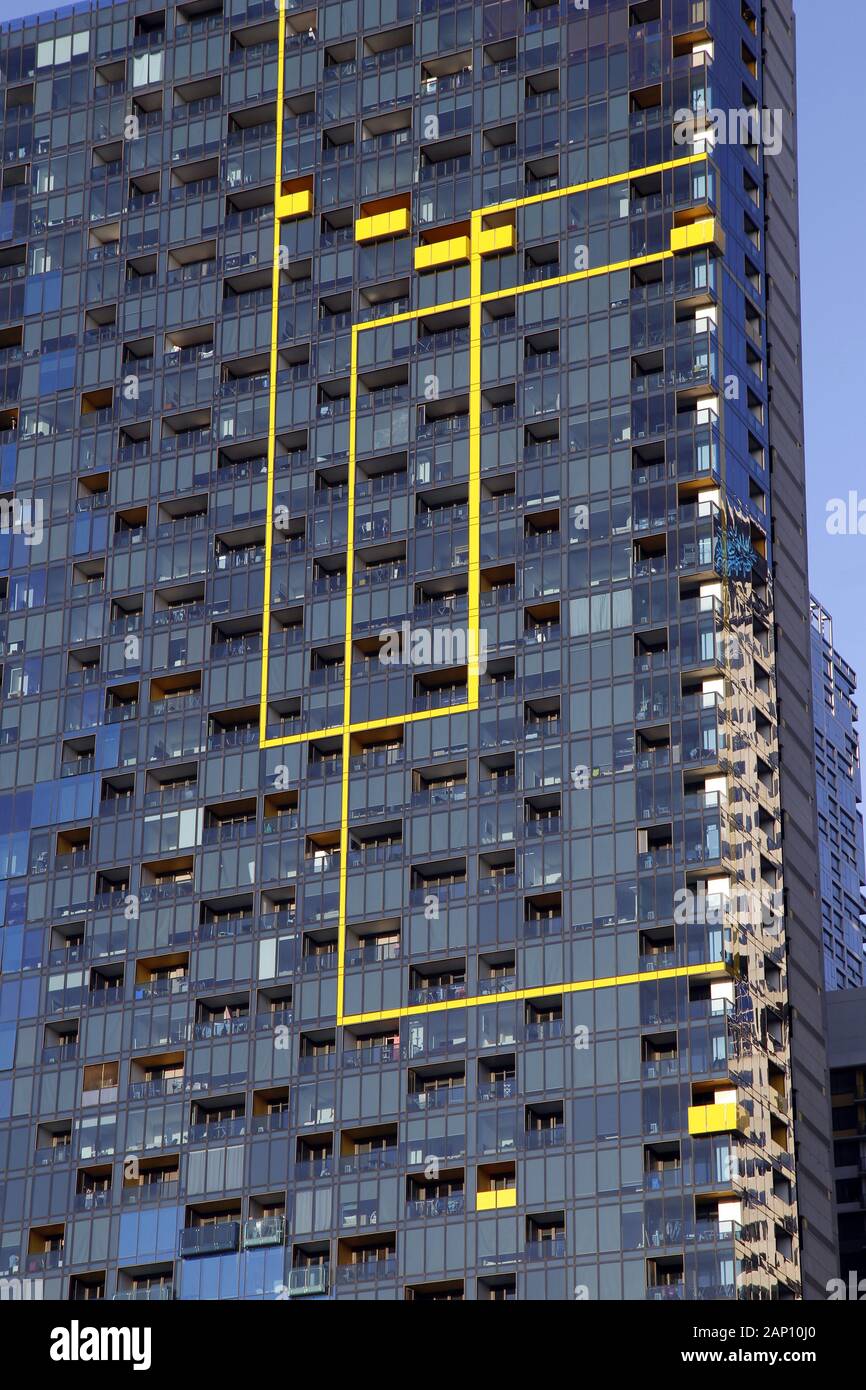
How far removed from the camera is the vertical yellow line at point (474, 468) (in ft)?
433

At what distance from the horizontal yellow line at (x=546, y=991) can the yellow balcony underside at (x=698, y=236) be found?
4039 centimetres

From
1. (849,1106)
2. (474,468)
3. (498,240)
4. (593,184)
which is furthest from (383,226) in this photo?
(849,1106)

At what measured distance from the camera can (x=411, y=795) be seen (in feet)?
429

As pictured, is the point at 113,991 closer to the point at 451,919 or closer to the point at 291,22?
the point at 451,919

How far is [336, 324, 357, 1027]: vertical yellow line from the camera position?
423 ft

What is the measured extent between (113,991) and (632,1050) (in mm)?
30571

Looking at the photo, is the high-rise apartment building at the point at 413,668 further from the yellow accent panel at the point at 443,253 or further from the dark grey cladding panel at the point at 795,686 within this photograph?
the dark grey cladding panel at the point at 795,686

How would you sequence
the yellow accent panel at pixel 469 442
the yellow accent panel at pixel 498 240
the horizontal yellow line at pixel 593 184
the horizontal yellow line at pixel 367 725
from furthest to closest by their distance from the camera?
the yellow accent panel at pixel 498 240
the horizontal yellow line at pixel 593 184
the horizontal yellow line at pixel 367 725
the yellow accent panel at pixel 469 442

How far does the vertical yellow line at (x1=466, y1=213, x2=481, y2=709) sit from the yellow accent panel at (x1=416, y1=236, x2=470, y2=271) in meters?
0.59

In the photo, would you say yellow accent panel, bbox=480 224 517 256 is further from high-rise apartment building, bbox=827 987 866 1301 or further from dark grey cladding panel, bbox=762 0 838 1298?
high-rise apartment building, bbox=827 987 866 1301

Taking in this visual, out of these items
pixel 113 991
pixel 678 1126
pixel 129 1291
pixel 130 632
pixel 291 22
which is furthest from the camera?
pixel 291 22

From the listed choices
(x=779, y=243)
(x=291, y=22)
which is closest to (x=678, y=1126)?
(x=779, y=243)

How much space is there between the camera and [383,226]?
474 feet

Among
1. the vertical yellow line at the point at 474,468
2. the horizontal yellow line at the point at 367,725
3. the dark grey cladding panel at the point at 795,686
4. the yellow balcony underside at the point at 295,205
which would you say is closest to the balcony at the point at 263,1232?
the dark grey cladding panel at the point at 795,686
